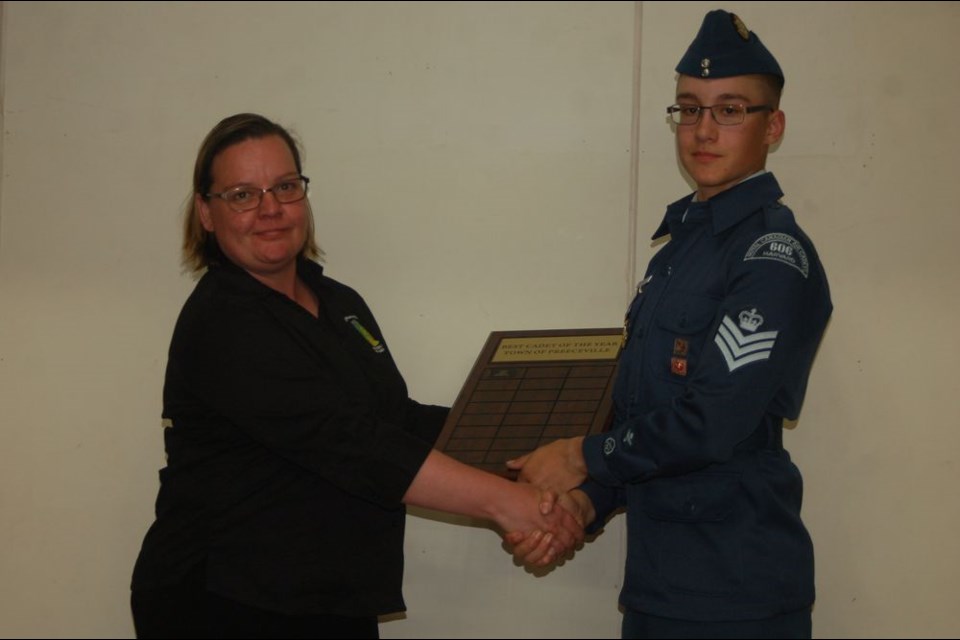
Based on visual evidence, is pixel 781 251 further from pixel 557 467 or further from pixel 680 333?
pixel 557 467

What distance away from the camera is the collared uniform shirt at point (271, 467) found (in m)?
2.20

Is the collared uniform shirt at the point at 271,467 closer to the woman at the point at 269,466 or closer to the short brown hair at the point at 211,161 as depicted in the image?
the woman at the point at 269,466

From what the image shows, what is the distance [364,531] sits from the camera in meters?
2.29

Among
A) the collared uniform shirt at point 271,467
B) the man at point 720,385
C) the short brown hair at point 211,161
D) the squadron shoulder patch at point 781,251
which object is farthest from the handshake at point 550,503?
the short brown hair at point 211,161

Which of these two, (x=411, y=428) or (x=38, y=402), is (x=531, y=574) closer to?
(x=411, y=428)

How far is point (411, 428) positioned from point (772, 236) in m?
1.04

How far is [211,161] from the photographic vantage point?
7.68 ft

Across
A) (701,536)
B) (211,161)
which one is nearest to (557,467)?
(701,536)

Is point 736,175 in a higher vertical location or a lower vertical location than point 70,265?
higher

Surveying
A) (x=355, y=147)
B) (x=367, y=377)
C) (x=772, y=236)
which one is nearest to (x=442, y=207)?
(x=355, y=147)

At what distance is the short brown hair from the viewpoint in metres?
2.34

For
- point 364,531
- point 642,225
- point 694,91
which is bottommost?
point 364,531

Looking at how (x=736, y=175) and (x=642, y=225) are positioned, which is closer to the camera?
(x=736, y=175)

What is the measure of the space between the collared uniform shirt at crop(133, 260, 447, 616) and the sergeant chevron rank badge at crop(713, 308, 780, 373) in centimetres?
70
